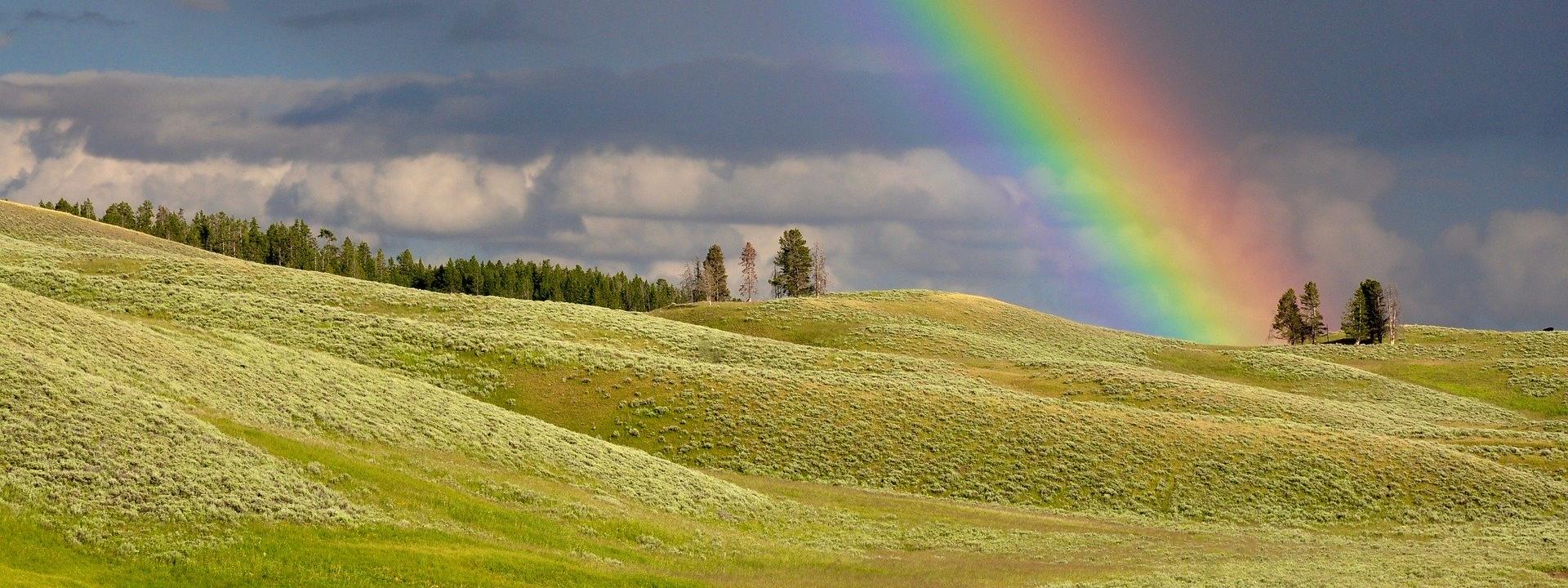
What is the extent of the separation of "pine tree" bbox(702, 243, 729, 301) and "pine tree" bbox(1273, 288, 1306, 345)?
7291 cm

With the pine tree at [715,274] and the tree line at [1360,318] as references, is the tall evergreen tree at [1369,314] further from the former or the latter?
the pine tree at [715,274]

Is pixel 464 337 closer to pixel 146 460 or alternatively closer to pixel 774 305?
pixel 146 460

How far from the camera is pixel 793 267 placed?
160000mm

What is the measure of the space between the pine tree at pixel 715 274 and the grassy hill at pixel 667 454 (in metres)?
46.6

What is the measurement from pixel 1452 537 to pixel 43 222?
15238cm

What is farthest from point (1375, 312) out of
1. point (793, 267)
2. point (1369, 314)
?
point (793, 267)

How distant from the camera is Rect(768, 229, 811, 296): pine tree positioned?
160 metres

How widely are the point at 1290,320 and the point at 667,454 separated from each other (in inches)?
4757

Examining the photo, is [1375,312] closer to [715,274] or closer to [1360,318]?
[1360,318]

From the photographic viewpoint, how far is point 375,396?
49.4 metres

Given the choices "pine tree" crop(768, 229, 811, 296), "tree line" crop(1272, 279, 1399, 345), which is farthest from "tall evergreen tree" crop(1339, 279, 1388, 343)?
"pine tree" crop(768, 229, 811, 296)

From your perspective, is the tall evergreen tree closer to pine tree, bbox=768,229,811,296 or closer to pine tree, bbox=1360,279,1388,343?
pine tree, bbox=1360,279,1388,343

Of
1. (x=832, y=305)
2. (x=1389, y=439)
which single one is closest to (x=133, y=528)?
(x=1389, y=439)

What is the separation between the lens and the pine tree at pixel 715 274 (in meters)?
153
